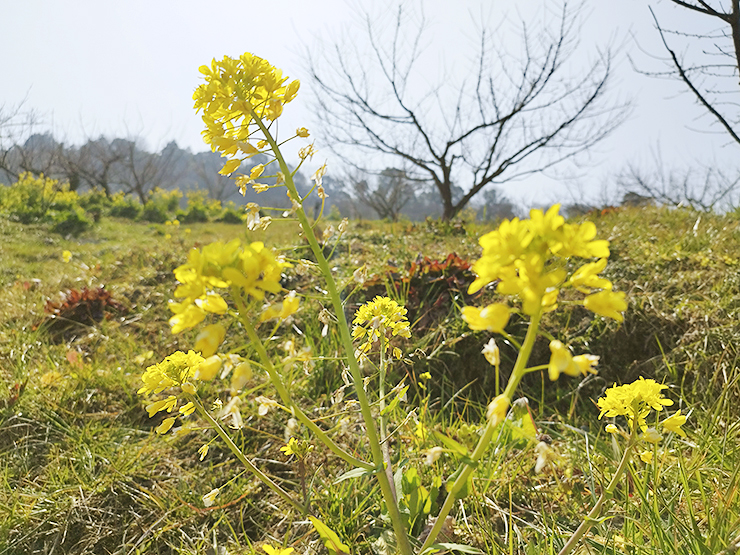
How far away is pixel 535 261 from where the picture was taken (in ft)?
2.16

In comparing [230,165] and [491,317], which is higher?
[230,165]

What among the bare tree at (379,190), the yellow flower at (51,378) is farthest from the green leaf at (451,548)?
the bare tree at (379,190)

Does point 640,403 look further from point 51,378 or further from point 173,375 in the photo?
point 51,378

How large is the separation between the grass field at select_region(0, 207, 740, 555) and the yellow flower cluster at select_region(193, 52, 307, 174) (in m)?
0.34

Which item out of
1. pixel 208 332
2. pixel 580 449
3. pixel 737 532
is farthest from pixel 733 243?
pixel 208 332

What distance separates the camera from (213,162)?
87500 millimetres

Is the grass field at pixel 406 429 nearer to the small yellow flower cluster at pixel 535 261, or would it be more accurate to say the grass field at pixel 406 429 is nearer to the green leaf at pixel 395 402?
the green leaf at pixel 395 402

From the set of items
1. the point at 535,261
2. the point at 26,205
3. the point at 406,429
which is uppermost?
the point at 26,205

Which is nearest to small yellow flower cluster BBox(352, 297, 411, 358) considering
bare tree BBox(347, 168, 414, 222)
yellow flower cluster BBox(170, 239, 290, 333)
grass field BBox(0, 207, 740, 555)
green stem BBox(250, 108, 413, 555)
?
grass field BBox(0, 207, 740, 555)

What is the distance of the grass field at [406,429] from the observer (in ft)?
4.88

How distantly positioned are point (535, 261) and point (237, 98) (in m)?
0.84

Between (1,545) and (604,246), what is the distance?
89.5 inches

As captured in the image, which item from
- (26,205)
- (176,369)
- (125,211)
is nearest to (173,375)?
(176,369)

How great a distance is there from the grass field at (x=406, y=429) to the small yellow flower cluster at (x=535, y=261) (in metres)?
0.32
